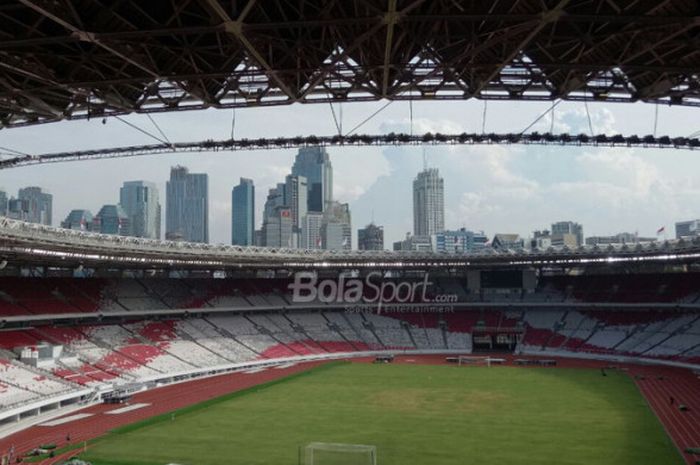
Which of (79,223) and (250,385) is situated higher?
(79,223)

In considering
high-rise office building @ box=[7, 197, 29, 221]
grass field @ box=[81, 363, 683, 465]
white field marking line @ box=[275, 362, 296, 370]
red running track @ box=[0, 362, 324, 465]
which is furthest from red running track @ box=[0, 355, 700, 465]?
high-rise office building @ box=[7, 197, 29, 221]

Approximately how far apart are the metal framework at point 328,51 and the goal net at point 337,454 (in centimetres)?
1764

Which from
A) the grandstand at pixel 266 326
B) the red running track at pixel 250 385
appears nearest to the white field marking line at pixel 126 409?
the red running track at pixel 250 385

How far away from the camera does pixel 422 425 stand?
34.8 m

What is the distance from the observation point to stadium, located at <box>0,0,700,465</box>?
42.5 feet

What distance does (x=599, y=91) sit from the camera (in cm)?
1577

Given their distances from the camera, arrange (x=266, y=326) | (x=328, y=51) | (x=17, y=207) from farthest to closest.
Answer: (x=17, y=207), (x=266, y=326), (x=328, y=51)

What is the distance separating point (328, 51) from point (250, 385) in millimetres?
40753

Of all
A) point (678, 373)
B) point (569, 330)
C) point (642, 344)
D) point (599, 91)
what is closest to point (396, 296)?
point (569, 330)

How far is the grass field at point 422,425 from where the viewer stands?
28734 mm

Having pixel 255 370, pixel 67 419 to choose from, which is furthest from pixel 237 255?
pixel 67 419

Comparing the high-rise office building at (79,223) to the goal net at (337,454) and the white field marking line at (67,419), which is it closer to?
the white field marking line at (67,419)

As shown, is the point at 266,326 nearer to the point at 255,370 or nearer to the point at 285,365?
the point at 285,365

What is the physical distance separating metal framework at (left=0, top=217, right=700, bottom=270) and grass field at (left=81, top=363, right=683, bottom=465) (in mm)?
16104
